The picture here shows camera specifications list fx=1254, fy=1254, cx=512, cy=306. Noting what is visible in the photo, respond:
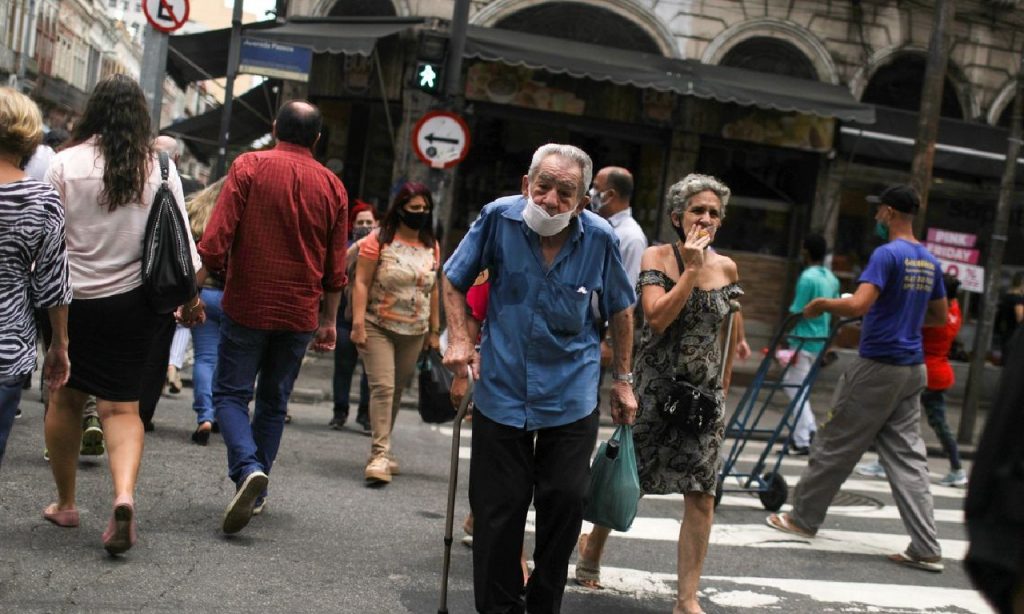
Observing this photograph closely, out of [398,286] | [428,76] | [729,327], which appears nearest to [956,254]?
[428,76]

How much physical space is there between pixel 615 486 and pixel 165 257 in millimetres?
2114

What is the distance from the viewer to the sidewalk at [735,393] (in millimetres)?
12141

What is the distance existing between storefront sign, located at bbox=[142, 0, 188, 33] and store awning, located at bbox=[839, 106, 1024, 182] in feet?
32.1

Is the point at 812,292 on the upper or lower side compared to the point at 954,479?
upper

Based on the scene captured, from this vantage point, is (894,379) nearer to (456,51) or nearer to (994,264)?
(994,264)

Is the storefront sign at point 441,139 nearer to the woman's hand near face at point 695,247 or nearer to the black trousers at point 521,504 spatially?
the woman's hand near face at point 695,247

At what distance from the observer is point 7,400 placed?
4734mm

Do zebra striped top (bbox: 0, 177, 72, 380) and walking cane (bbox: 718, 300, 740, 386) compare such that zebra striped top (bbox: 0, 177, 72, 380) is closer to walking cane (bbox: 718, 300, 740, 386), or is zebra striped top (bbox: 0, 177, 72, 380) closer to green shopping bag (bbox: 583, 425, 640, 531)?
green shopping bag (bbox: 583, 425, 640, 531)

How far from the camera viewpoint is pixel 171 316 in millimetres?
5789

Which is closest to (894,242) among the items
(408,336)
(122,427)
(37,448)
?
(408,336)

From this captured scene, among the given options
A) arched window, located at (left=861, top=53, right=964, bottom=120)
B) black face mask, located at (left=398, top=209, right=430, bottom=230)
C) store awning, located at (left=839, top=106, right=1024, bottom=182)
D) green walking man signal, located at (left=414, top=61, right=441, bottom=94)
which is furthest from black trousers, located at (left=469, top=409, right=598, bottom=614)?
arched window, located at (left=861, top=53, right=964, bottom=120)

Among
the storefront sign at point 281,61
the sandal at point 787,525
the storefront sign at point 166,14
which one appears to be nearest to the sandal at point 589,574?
the sandal at point 787,525

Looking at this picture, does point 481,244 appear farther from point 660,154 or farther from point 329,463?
point 660,154

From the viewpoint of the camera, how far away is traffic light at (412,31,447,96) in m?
13.3
